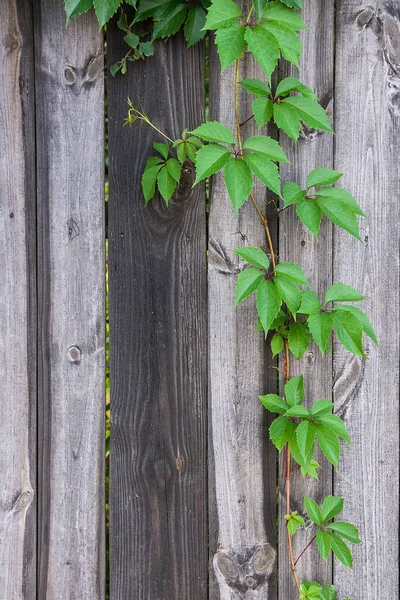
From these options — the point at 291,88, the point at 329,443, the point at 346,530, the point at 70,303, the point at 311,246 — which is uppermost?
the point at 291,88

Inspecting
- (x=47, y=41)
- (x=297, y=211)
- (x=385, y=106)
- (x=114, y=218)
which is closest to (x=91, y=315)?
(x=114, y=218)

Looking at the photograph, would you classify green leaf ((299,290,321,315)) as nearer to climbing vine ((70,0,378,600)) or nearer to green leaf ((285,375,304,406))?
climbing vine ((70,0,378,600))

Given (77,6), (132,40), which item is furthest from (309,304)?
(77,6)

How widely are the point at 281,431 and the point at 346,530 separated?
11.0 inches

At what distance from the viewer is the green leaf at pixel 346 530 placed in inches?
49.9

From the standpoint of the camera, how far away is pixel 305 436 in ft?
3.98

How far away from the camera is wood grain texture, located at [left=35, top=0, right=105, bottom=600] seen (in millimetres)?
1323

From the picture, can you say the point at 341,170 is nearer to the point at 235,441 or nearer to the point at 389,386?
the point at 389,386

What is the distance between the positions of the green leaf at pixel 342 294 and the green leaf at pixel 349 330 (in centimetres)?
3

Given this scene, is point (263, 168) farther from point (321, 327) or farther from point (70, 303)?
point (70, 303)

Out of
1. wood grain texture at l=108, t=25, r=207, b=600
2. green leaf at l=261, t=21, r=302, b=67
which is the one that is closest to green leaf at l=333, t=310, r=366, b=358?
wood grain texture at l=108, t=25, r=207, b=600

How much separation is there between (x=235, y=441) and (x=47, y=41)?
110 centimetres

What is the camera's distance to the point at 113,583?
4.52 ft

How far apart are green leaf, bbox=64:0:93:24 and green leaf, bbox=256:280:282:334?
74cm
